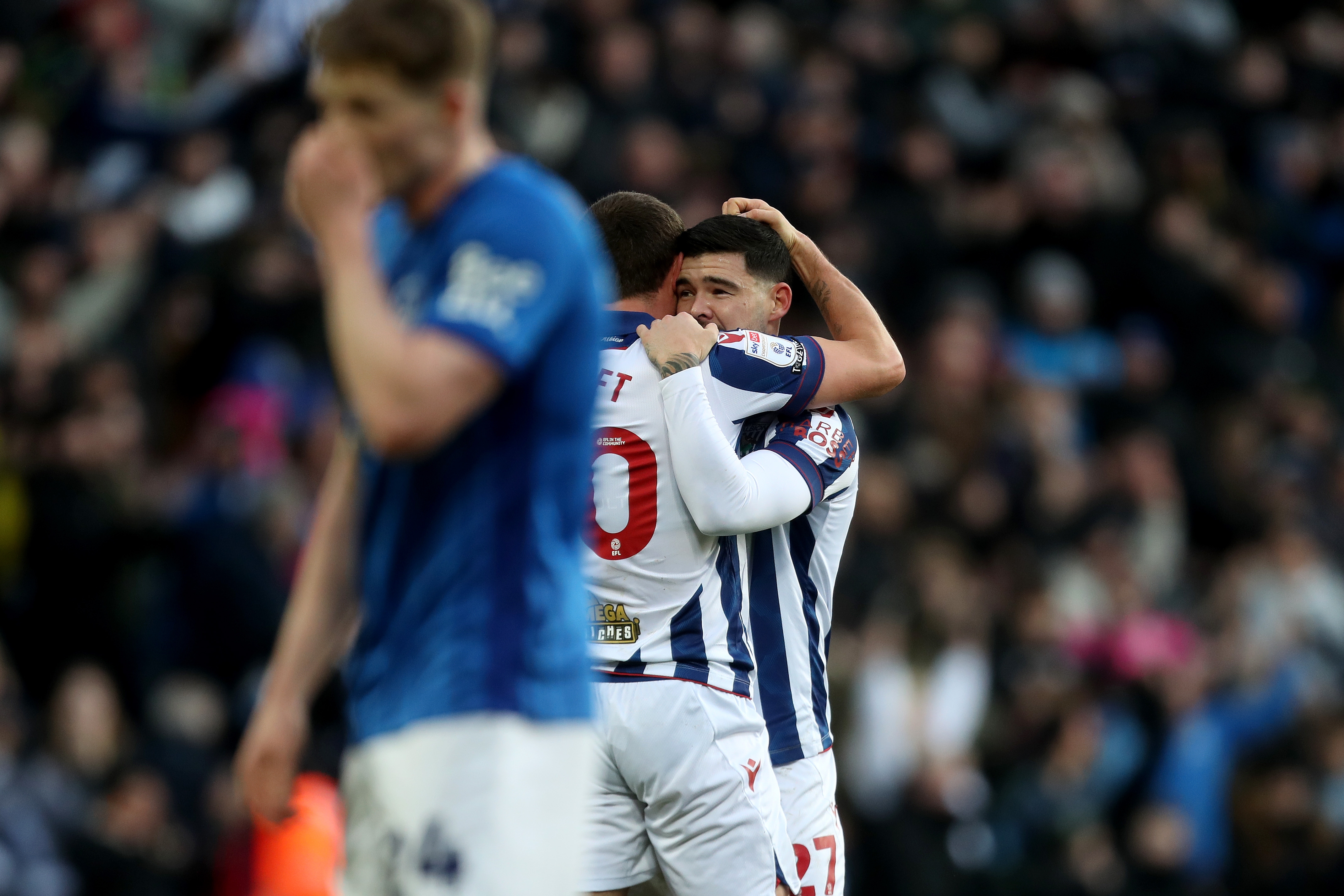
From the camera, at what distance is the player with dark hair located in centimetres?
452

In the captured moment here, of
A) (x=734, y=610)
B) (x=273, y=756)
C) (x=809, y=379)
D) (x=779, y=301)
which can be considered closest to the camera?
(x=273, y=756)

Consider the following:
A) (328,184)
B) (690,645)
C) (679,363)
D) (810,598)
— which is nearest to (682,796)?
(690,645)

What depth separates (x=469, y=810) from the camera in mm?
2945

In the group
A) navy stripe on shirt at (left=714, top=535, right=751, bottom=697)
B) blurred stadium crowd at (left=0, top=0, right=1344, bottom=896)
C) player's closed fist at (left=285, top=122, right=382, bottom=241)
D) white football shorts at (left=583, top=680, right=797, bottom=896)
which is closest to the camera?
player's closed fist at (left=285, top=122, right=382, bottom=241)

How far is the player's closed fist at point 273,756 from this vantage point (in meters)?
3.22

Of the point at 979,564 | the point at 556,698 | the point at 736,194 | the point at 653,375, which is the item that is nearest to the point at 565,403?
the point at 556,698

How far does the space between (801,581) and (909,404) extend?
28.6ft

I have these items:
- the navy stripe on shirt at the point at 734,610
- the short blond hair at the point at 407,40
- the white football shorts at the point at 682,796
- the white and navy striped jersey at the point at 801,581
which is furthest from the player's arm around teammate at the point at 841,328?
the short blond hair at the point at 407,40

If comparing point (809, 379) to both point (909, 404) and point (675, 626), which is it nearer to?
point (675, 626)

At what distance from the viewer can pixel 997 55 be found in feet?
57.8

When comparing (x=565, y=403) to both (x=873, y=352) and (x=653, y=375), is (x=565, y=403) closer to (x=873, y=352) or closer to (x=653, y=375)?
(x=653, y=375)

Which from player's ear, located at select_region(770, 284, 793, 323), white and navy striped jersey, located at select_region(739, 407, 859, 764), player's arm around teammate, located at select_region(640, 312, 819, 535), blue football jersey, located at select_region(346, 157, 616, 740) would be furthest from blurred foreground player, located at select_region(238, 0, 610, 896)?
player's ear, located at select_region(770, 284, 793, 323)

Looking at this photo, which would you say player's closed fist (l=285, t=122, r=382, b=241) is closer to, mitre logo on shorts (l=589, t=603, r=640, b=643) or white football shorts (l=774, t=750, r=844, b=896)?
mitre logo on shorts (l=589, t=603, r=640, b=643)

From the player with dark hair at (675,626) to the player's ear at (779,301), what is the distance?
295 millimetres
